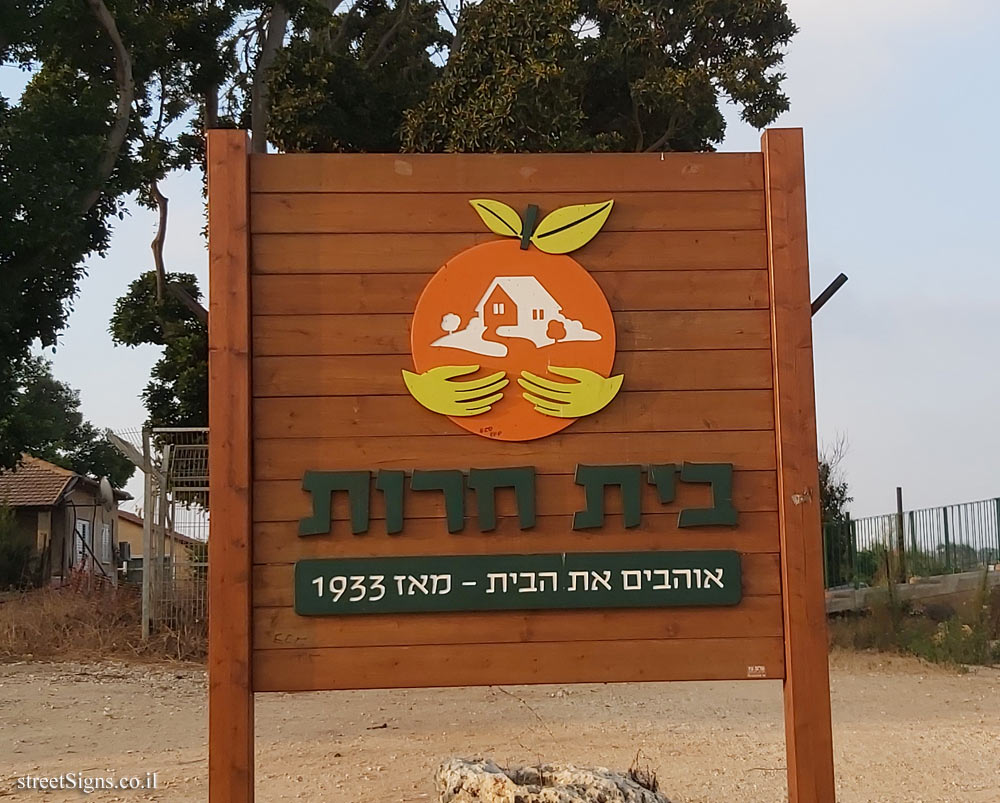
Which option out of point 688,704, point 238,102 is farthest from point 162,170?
point 688,704

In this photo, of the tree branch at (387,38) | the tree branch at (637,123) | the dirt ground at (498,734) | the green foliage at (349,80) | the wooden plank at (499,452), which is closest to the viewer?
the wooden plank at (499,452)

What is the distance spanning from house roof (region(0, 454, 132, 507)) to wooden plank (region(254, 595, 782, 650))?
23.2 m

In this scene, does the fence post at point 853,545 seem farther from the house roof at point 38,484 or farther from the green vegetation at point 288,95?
the house roof at point 38,484

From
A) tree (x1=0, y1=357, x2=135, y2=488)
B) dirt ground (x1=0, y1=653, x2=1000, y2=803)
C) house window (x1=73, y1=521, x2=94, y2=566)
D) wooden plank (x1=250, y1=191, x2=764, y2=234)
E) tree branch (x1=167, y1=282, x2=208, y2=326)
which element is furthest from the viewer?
tree (x1=0, y1=357, x2=135, y2=488)

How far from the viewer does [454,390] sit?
3863mm

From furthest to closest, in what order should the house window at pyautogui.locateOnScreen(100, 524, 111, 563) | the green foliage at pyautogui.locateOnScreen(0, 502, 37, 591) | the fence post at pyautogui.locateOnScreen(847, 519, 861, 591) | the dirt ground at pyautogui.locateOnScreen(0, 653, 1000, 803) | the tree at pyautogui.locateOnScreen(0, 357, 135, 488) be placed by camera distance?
the tree at pyautogui.locateOnScreen(0, 357, 135, 488), the house window at pyautogui.locateOnScreen(100, 524, 111, 563), the green foliage at pyautogui.locateOnScreen(0, 502, 37, 591), the fence post at pyautogui.locateOnScreen(847, 519, 861, 591), the dirt ground at pyautogui.locateOnScreen(0, 653, 1000, 803)

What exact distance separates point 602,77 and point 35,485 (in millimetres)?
18091

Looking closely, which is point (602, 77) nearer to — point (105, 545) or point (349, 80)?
point (349, 80)

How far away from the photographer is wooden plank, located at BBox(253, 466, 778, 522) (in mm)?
3801

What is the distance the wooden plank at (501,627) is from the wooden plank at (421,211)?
1.38 meters

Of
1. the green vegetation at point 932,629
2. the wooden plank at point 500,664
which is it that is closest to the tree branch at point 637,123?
the green vegetation at point 932,629

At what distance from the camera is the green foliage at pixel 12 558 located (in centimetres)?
2009

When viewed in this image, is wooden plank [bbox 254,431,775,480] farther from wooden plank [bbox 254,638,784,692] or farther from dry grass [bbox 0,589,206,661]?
dry grass [bbox 0,589,206,661]

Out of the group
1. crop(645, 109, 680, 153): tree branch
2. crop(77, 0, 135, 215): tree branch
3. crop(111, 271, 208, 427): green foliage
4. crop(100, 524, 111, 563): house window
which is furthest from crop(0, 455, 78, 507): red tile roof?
crop(645, 109, 680, 153): tree branch
